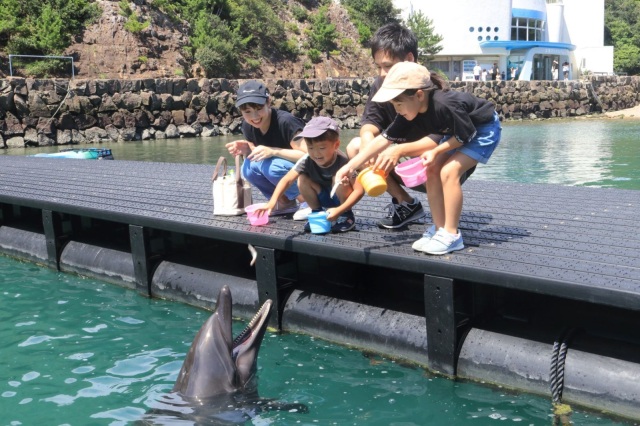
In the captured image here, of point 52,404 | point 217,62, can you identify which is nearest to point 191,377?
point 52,404

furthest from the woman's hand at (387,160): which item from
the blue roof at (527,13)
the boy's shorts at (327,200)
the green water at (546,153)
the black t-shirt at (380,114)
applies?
the blue roof at (527,13)

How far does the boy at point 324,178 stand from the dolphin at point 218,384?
1.33m

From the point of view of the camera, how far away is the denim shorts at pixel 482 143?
16.6ft

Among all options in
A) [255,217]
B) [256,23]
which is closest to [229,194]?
[255,217]

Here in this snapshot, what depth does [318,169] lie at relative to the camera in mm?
5953

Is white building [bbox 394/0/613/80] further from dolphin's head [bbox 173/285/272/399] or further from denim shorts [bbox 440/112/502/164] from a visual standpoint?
dolphin's head [bbox 173/285/272/399]

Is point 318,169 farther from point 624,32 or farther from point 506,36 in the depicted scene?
point 624,32

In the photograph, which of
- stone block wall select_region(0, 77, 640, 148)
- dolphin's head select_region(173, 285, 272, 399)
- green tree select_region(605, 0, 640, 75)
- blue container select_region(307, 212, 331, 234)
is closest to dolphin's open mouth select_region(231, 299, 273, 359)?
dolphin's head select_region(173, 285, 272, 399)

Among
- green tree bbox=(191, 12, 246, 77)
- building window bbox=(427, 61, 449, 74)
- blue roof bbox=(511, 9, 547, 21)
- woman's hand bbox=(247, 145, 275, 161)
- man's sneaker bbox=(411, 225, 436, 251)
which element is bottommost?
man's sneaker bbox=(411, 225, 436, 251)

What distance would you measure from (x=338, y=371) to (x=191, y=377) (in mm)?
1074

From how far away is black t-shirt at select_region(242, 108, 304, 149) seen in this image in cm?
649

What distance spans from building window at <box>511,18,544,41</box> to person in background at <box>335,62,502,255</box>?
59349 mm

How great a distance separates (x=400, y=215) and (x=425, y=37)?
2053 inches

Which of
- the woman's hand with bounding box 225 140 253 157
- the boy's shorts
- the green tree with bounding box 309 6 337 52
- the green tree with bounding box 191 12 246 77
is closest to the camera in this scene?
the boy's shorts
